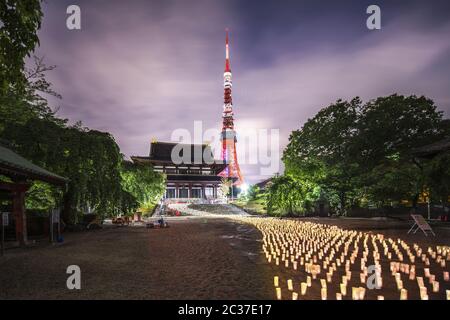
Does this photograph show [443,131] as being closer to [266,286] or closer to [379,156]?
[379,156]

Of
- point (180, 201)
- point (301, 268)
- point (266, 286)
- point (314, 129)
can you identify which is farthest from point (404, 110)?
point (180, 201)

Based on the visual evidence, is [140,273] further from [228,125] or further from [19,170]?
[228,125]

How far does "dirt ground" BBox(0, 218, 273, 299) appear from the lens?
5.18 m

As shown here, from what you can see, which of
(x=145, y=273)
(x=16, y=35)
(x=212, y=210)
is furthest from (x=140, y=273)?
(x=212, y=210)

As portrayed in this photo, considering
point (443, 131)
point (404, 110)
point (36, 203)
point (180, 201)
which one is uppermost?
point (404, 110)

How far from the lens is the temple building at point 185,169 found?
177 feet

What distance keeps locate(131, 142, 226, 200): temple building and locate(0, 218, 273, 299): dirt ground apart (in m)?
43.2

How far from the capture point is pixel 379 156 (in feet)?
84.8

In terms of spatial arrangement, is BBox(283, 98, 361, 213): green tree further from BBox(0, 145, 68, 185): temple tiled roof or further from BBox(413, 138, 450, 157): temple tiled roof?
BBox(0, 145, 68, 185): temple tiled roof

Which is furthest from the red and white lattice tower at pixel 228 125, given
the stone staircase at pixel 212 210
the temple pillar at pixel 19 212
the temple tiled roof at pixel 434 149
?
the temple pillar at pixel 19 212

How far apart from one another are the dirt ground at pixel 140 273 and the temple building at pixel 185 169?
142 feet

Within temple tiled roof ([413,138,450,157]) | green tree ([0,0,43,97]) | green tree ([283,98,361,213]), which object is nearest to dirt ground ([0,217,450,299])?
green tree ([0,0,43,97])
